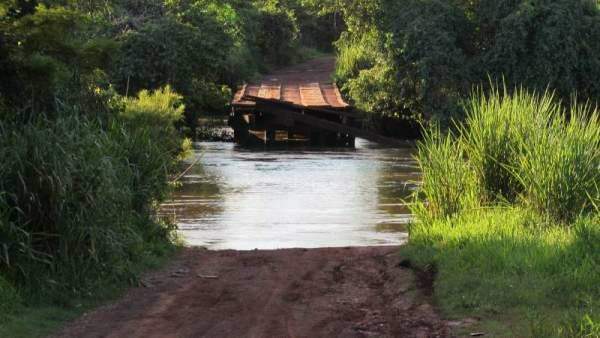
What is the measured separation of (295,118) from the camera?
34594 mm

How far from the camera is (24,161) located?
33.8 ft

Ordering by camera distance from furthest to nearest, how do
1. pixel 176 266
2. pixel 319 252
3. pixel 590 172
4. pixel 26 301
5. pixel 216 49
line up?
pixel 216 49
pixel 319 252
pixel 176 266
pixel 590 172
pixel 26 301

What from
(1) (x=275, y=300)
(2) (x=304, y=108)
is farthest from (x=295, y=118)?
(1) (x=275, y=300)

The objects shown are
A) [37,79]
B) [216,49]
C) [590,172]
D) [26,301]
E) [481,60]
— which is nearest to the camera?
[26,301]

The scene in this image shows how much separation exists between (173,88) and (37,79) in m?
18.6

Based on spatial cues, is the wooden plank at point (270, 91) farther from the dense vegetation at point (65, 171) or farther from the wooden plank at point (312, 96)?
the dense vegetation at point (65, 171)

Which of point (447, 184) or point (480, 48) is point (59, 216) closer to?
point (447, 184)

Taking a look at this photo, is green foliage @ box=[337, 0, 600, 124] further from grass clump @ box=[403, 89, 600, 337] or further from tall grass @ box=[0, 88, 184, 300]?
tall grass @ box=[0, 88, 184, 300]

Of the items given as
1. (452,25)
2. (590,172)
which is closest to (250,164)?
(452,25)

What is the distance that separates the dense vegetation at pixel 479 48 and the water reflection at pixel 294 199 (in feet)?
8.33

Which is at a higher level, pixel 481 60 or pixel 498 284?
pixel 481 60

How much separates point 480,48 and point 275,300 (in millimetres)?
A: 19763

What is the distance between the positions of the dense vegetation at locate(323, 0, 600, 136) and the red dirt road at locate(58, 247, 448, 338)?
13900 mm

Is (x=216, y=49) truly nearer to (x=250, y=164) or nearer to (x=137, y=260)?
(x=250, y=164)
